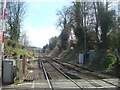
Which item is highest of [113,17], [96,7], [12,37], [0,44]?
[96,7]

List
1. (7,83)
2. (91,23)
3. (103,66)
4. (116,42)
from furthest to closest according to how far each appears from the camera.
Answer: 1. (91,23)
2. (103,66)
3. (116,42)
4. (7,83)

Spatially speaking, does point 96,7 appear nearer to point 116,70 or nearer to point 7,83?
point 116,70

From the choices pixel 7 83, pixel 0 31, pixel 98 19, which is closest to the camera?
pixel 0 31

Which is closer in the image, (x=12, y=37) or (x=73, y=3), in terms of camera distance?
(x=12, y=37)

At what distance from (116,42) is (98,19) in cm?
1249

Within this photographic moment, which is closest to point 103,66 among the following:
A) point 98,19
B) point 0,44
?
point 98,19

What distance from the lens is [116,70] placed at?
1898 centimetres

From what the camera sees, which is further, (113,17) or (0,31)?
(113,17)

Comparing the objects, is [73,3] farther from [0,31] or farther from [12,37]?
[0,31]

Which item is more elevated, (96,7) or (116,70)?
(96,7)

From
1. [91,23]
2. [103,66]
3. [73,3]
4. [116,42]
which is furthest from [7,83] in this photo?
[73,3]

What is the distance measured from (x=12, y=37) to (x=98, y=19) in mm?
13890

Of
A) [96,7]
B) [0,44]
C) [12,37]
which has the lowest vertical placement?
[0,44]

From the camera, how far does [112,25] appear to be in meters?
29.9
